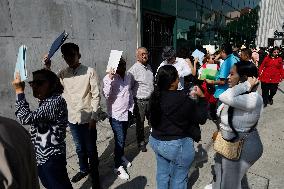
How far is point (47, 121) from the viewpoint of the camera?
8.45 feet

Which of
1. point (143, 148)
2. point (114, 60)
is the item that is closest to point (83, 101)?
point (114, 60)

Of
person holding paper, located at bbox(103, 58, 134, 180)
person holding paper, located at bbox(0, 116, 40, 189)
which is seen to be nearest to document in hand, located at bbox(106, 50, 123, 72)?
person holding paper, located at bbox(103, 58, 134, 180)

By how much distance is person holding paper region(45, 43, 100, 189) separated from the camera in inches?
140

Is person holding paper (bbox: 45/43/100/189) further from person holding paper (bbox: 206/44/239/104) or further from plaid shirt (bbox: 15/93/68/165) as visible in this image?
person holding paper (bbox: 206/44/239/104)

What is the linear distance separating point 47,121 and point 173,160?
4.41 feet

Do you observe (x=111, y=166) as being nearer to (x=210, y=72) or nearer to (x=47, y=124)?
(x=47, y=124)

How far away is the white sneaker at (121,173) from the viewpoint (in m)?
4.02

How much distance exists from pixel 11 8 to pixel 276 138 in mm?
5792

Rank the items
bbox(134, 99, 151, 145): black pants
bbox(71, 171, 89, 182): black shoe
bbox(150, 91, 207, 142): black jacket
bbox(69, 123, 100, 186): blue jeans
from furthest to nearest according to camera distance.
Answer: bbox(134, 99, 151, 145): black pants
bbox(71, 171, 89, 182): black shoe
bbox(69, 123, 100, 186): blue jeans
bbox(150, 91, 207, 142): black jacket

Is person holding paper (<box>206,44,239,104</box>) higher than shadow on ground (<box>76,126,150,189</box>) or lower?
higher

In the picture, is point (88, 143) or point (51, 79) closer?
point (51, 79)

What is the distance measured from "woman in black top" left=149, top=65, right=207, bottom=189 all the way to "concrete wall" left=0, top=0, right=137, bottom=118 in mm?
3203

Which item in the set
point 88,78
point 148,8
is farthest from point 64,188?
point 148,8

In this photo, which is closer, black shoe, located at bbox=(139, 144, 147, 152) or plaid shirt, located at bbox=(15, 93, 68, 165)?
plaid shirt, located at bbox=(15, 93, 68, 165)
